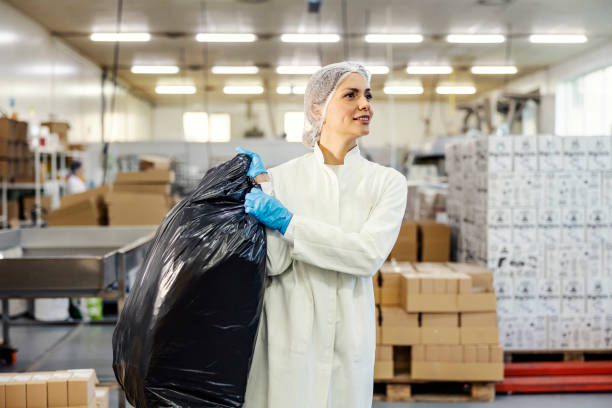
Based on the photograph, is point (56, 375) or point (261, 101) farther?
point (261, 101)

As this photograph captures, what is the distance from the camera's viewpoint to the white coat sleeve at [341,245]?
5.20 ft

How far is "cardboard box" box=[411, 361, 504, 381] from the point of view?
3463mm

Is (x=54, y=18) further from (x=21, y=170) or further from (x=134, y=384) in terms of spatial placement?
(x=134, y=384)

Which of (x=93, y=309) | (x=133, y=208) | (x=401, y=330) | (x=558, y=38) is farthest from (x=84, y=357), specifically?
(x=558, y=38)

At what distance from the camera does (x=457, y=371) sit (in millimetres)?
3490

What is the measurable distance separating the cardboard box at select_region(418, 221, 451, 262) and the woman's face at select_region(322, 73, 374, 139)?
8.67 feet

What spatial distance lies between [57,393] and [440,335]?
7.30ft

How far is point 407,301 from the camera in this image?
11.5 ft

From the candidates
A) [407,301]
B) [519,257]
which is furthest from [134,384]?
[519,257]

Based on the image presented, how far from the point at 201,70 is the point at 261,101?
482 cm

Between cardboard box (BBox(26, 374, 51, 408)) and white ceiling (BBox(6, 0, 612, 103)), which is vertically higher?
white ceiling (BBox(6, 0, 612, 103))

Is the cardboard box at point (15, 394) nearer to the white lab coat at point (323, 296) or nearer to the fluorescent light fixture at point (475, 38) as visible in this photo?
the white lab coat at point (323, 296)

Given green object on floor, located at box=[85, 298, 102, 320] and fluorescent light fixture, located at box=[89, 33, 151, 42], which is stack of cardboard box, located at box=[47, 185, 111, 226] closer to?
green object on floor, located at box=[85, 298, 102, 320]

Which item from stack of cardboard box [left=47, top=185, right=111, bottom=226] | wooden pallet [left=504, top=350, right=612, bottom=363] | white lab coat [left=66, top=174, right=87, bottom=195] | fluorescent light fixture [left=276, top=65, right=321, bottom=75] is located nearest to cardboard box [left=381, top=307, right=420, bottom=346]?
wooden pallet [left=504, top=350, right=612, bottom=363]
